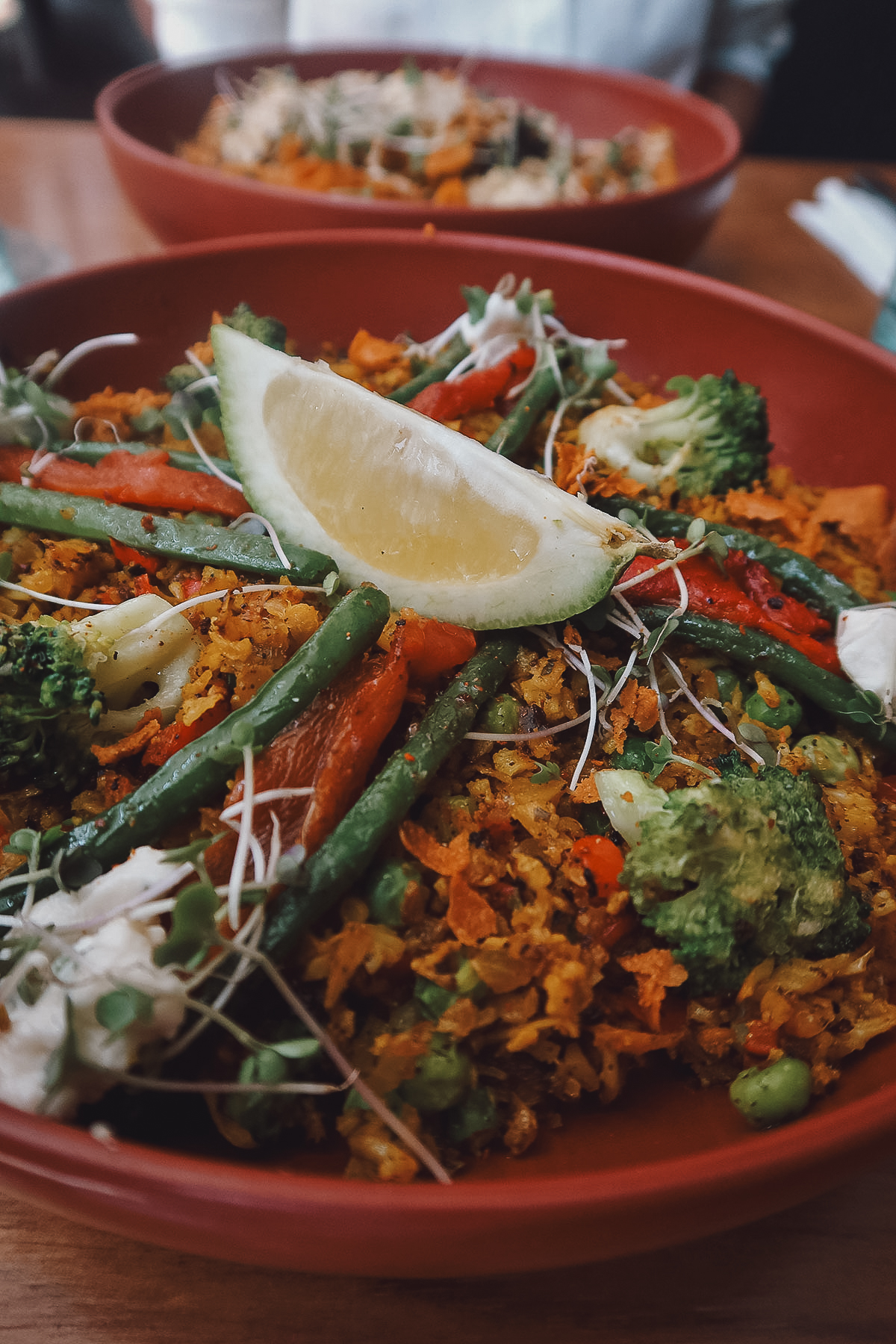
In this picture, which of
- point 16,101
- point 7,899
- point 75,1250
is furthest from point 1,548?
point 16,101

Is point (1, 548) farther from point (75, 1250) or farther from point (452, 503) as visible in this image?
point (75, 1250)

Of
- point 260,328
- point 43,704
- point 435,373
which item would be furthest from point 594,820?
point 260,328

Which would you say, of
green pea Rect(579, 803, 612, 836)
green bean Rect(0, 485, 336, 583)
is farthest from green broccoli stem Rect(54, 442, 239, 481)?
green pea Rect(579, 803, 612, 836)

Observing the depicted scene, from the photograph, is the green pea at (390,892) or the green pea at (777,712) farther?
the green pea at (777,712)

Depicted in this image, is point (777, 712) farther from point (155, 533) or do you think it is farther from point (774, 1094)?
point (155, 533)

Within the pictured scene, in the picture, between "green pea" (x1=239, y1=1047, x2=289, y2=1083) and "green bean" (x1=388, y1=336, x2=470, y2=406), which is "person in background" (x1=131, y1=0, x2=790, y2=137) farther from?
"green pea" (x1=239, y1=1047, x2=289, y2=1083)

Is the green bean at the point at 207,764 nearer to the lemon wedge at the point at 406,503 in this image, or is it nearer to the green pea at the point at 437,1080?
the lemon wedge at the point at 406,503

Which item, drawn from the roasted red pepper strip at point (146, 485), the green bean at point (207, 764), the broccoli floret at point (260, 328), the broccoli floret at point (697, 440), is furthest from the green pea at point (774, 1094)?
the broccoli floret at point (260, 328)
